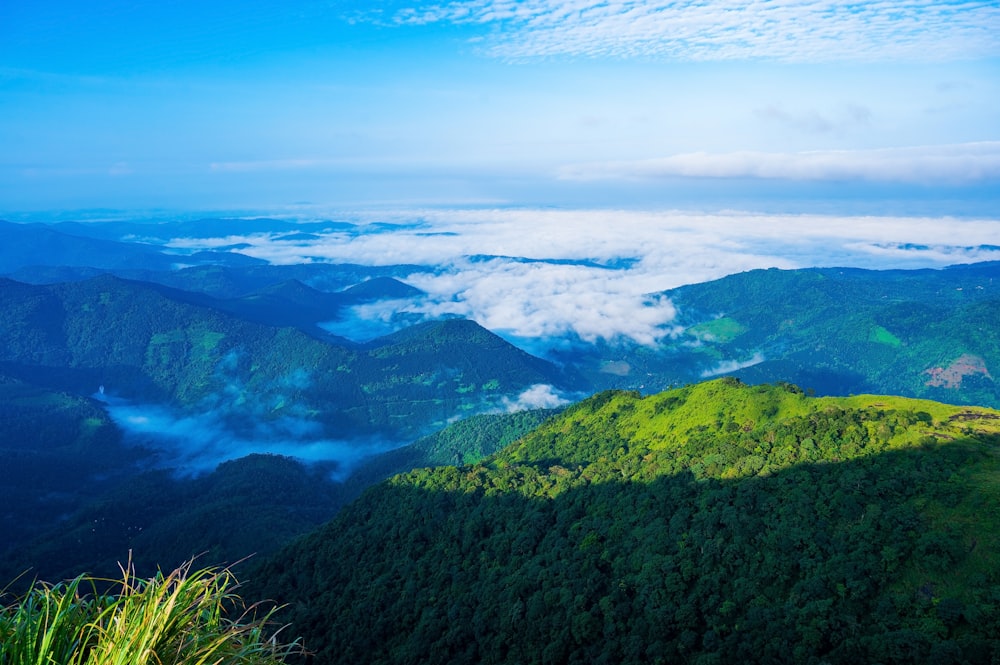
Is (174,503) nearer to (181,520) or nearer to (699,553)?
(181,520)

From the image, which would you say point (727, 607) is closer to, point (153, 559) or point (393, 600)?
point (393, 600)

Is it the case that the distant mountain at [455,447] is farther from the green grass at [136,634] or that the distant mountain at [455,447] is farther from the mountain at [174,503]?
the green grass at [136,634]

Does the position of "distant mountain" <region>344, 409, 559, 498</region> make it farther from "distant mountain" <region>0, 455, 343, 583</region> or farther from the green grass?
the green grass

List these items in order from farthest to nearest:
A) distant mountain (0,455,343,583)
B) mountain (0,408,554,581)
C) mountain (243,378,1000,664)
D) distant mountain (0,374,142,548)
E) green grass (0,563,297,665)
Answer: distant mountain (0,374,142,548) < mountain (0,408,554,581) < distant mountain (0,455,343,583) < mountain (243,378,1000,664) < green grass (0,563,297,665)

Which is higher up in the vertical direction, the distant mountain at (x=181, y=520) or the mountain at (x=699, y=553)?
the mountain at (x=699, y=553)

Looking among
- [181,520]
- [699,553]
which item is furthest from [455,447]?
[699,553]

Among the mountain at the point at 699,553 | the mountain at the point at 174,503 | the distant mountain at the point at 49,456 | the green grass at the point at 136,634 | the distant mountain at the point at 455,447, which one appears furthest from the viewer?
the distant mountain at the point at 455,447

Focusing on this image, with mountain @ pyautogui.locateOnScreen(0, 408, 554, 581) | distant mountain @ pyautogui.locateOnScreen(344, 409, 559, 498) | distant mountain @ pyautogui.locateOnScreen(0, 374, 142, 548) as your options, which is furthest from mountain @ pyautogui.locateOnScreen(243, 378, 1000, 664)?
distant mountain @ pyautogui.locateOnScreen(0, 374, 142, 548)

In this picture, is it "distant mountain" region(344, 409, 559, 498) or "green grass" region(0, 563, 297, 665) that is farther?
"distant mountain" region(344, 409, 559, 498)

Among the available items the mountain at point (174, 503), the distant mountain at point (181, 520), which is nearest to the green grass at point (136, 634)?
the distant mountain at point (181, 520)
